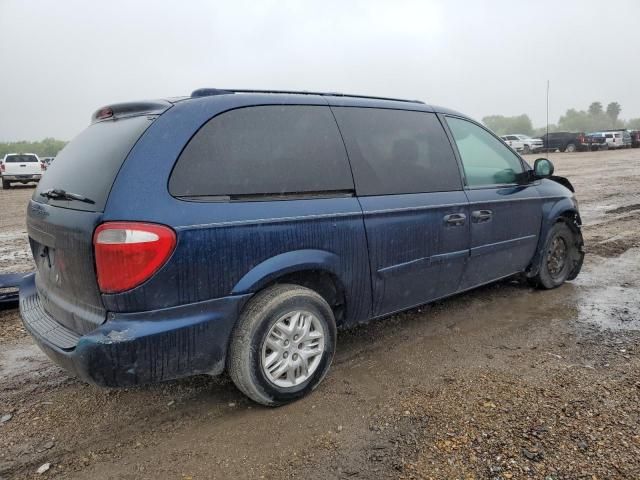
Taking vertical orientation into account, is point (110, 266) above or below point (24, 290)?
above

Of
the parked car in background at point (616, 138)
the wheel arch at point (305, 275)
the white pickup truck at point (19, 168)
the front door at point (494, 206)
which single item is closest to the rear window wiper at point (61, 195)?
the wheel arch at point (305, 275)

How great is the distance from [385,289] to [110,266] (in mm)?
1743

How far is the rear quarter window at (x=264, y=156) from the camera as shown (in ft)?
8.59

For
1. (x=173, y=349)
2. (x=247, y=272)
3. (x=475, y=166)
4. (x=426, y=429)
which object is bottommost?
(x=426, y=429)

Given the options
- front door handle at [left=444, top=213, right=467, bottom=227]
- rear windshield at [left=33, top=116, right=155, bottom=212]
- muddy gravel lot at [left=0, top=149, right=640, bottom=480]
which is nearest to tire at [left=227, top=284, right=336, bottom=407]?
muddy gravel lot at [left=0, top=149, right=640, bottom=480]

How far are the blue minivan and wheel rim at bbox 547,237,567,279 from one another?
1624 mm

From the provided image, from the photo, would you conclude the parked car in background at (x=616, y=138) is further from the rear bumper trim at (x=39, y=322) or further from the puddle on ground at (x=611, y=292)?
the rear bumper trim at (x=39, y=322)

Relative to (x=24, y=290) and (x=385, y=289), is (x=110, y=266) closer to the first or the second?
(x=24, y=290)

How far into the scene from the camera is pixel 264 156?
2.84m

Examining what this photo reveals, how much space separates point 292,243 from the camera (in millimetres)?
2854

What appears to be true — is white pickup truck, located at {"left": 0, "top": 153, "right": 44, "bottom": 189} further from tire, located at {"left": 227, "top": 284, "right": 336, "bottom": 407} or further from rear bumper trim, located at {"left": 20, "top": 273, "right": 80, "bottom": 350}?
tire, located at {"left": 227, "top": 284, "right": 336, "bottom": 407}

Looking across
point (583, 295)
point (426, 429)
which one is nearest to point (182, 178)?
point (426, 429)

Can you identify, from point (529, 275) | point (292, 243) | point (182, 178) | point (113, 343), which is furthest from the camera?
point (529, 275)

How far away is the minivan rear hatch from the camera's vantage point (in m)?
2.49
